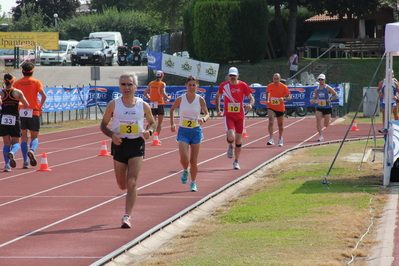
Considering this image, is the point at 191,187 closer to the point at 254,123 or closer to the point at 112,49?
the point at 254,123

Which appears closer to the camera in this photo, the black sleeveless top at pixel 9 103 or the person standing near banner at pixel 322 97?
the black sleeveless top at pixel 9 103

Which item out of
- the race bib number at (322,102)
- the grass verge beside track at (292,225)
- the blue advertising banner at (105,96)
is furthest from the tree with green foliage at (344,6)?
the grass verge beside track at (292,225)

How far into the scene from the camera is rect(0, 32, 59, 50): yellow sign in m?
52.9

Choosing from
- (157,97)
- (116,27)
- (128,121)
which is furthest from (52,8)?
(128,121)

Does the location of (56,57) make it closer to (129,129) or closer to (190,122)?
(190,122)

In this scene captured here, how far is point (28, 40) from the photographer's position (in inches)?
2106

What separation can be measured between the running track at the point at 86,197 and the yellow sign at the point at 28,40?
33.3 meters

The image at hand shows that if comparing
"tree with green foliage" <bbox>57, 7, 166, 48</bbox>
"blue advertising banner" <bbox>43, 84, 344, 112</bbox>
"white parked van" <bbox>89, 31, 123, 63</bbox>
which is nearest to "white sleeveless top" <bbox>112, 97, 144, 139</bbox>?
"blue advertising banner" <bbox>43, 84, 344, 112</bbox>

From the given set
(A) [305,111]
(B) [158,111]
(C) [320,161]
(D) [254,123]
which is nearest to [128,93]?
(C) [320,161]

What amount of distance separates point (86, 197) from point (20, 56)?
4277 centimetres

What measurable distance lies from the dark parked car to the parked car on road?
3373 mm

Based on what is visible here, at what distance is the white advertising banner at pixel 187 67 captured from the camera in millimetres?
37562

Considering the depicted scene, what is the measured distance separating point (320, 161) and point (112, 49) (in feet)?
136

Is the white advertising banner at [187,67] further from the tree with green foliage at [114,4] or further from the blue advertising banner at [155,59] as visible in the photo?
the tree with green foliage at [114,4]
